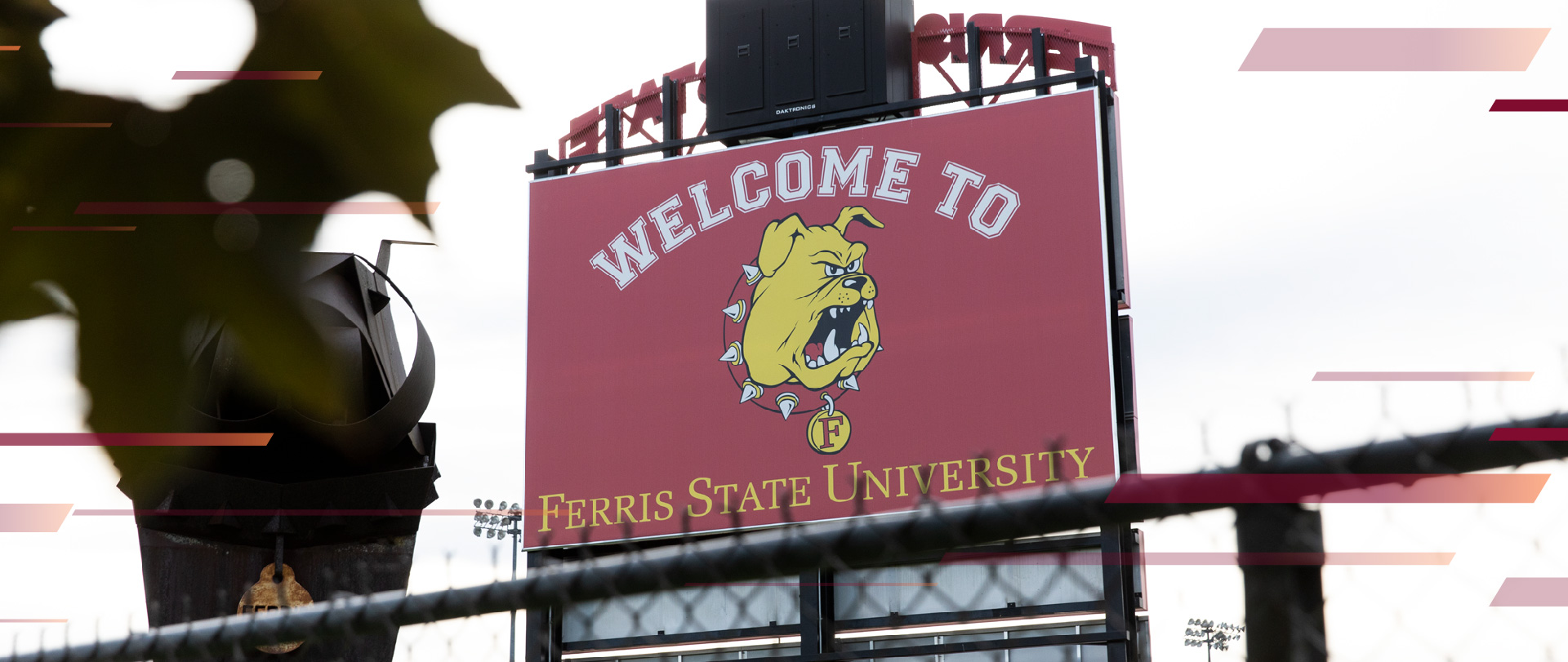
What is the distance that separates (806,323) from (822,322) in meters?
0.13

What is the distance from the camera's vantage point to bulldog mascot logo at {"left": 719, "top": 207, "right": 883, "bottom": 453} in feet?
35.7

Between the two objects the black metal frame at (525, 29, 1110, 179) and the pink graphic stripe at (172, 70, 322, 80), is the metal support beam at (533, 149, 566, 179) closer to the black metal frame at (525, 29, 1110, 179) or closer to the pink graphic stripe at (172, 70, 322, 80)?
the black metal frame at (525, 29, 1110, 179)

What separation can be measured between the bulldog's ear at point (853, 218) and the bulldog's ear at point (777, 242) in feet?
1.05

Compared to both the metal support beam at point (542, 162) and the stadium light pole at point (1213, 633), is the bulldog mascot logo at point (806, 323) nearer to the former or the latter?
the metal support beam at point (542, 162)

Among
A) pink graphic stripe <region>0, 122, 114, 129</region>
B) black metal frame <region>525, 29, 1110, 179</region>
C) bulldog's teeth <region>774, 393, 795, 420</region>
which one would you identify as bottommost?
pink graphic stripe <region>0, 122, 114, 129</region>

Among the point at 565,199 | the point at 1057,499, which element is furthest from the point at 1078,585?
the point at 1057,499

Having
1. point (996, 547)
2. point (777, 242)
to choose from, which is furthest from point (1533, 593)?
point (777, 242)

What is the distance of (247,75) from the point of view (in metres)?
0.92

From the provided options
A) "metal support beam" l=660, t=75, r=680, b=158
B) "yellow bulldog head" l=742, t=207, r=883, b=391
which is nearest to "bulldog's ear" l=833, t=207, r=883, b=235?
"yellow bulldog head" l=742, t=207, r=883, b=391

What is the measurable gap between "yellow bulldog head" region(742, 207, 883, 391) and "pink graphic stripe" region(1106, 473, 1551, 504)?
32.1ft

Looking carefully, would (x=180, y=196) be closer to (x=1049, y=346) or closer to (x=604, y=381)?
(x=1049, y=346)

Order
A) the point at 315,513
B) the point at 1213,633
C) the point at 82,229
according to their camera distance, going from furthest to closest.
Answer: the point at 315,513, the point at 1213,633, the point at 82,229

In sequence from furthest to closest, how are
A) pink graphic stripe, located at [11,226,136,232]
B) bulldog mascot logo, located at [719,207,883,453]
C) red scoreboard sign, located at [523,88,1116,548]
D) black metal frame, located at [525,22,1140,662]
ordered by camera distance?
1. bulldog mascot logo, located at [719,207,883,453]
2. red scoreboard sign, located at [523,88,1116,548]
3. black metal frame, located at [525,22,1140,662]
4. pink graphic stripe, located at [11,226,136,232]

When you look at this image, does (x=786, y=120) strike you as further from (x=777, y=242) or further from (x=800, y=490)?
(x=800, y=490)
